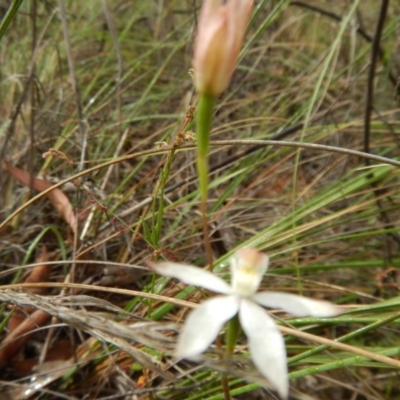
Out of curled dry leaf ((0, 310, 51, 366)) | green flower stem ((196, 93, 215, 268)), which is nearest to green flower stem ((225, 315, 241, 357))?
green flower stem ((196, 93, 215, 268))

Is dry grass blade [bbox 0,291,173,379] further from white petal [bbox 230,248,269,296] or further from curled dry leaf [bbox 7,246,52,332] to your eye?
curled dry leaf [bbox 7,246,52,332]

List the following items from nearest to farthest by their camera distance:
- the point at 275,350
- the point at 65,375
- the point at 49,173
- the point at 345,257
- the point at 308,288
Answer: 1. the point at 275,350
2. the point at 65,375
3. the point at 308,288
4. the point at 345,257
5. the point at 49,173

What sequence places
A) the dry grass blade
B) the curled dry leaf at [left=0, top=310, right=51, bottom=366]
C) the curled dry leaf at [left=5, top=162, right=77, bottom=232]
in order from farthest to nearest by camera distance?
the curled dry leaf at [left=5, top=162, right=77, bottom=232], the curled dry leaf at [left=0, top=310, right=51, bottom=366], the dry grass blade

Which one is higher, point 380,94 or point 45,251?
point 380,94

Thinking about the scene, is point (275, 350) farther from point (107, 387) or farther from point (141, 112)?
point (141, 112)

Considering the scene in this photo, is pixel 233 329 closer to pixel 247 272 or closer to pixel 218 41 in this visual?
pixel 247 272

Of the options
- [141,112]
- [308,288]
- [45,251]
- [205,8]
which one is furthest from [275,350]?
[141,112]

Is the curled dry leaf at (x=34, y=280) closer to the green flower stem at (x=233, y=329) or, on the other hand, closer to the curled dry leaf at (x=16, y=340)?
the curled dry leaf at (x=16, y=340)
